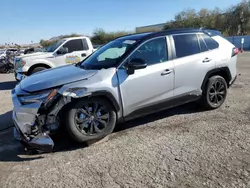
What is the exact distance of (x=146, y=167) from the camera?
128 inches

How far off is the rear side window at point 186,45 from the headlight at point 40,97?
7.99ft

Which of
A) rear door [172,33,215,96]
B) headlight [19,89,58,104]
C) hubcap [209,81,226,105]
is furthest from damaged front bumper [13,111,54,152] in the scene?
hubcap [209,81,226,105]

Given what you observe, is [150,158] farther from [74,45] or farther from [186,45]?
[74,45]

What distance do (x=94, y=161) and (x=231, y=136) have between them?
2222 mm

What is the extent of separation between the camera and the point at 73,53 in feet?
34.2

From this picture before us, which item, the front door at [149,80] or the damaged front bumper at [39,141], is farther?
the front door at [149,80]

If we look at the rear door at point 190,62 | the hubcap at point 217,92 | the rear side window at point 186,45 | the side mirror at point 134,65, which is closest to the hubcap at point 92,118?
the side mirror at point 134,65

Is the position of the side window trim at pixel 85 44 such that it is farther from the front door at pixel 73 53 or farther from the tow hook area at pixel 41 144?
the tow hook area at pixel 41 144

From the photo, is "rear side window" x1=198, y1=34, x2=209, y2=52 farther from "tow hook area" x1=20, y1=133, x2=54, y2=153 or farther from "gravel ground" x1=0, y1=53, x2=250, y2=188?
"tow hook area" x1=20, y1=133, x2=54, y2=153

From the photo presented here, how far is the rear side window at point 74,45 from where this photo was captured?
10.5 m

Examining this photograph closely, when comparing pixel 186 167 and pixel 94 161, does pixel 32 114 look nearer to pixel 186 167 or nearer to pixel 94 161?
pixel 94 161

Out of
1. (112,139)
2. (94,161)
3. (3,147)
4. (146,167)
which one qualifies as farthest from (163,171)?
(3,147)

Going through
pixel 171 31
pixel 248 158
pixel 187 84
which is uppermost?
pixel 171 31

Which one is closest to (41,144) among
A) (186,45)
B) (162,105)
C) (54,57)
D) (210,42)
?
(162,105)
